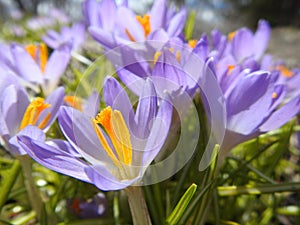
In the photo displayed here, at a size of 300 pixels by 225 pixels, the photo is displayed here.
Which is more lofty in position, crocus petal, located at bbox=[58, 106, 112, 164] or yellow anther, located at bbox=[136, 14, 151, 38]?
yellow anther, located at bbox=[136, 14, 151, 38]

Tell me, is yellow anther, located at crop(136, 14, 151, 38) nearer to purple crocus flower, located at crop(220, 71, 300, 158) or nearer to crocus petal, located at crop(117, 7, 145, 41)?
crocus petal, located at crop(117, 7, 145, 41)

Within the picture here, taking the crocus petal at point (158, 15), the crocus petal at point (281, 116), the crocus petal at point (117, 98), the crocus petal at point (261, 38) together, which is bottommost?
the crocus petal at point (281, 116)

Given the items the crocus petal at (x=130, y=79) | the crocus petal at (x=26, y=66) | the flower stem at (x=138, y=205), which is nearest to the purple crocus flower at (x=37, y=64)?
the crocus petal at (x=26, y=66)

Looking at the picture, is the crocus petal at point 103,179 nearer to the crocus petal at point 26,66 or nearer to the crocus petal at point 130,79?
the crocus petal at point 130,79

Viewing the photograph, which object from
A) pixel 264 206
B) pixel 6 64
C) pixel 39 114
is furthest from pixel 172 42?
pixel 264 206

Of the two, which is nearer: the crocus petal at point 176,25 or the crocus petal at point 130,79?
the crocus petal at point 130,79

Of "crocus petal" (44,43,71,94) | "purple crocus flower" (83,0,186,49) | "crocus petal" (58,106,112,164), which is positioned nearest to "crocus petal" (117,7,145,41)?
"purple crocus flower" (83,0,186,49)

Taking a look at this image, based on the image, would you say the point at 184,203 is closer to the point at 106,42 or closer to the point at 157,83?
the point at 157,83
